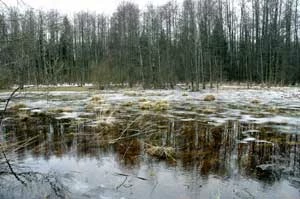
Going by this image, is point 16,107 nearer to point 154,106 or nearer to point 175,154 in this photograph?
point 154,106

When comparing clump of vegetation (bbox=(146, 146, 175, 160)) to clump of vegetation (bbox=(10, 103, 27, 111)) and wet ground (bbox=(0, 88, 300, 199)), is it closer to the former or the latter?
wet ground (bbox=(0, 88, 300, 199))

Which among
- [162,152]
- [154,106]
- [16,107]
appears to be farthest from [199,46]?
[162,152]

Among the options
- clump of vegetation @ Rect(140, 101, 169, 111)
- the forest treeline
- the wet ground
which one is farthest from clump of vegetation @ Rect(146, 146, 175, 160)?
the forest treeline

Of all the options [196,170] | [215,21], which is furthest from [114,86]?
[196,170]

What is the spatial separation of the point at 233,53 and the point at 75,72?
1948 centimetres

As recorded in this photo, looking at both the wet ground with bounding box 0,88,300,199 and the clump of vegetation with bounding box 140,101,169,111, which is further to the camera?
the clump of vegetation with bounding box 140,101,169,111

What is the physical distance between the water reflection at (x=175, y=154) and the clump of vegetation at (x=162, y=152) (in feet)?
0.10

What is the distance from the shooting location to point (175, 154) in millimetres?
6570

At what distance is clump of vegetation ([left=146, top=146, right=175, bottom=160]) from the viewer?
6438 mm

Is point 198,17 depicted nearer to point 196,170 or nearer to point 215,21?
point 215,21

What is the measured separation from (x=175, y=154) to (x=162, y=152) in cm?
27

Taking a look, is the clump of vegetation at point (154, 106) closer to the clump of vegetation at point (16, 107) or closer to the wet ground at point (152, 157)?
the wet ground at point (152, 157)

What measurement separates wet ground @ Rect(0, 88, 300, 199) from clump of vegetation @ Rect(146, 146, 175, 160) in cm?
2

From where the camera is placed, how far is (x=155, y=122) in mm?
10320
